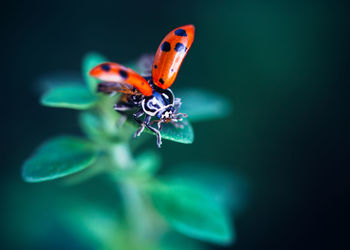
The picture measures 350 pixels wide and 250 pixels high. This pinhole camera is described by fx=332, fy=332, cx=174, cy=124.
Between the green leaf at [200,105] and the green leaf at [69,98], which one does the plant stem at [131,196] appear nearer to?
the green leaf at [69,98]

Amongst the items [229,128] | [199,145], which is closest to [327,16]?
[229,128]

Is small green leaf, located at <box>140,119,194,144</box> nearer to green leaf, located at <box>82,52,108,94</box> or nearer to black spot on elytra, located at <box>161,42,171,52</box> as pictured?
black spot on elytra, located at <box>161,42,171,52</box>

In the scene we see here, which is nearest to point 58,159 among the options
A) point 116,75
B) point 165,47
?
point 116,75

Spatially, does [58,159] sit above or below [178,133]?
below

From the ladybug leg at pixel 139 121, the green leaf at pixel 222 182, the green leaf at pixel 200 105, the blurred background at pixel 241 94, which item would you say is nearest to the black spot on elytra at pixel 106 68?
the ladybug leg at pixel 139 121

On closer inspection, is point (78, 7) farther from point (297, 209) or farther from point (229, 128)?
point (297, 209)

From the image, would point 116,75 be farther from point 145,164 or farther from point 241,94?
point 241,94
